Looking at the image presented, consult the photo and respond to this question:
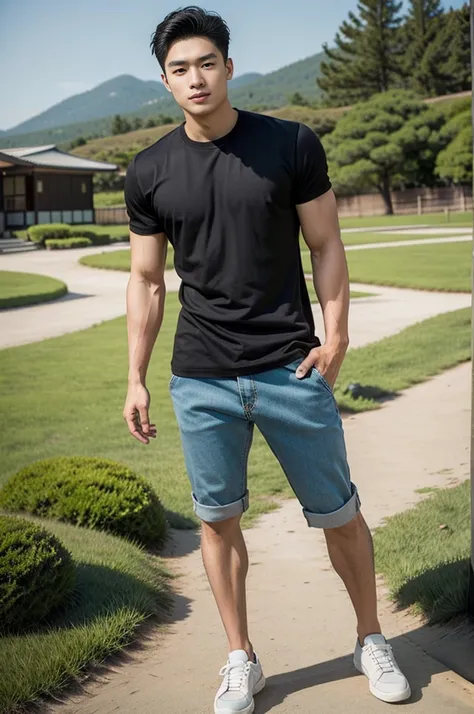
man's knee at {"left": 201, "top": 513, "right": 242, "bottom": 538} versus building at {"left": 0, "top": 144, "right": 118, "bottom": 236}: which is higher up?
building at {"left": 0, "top": 144, "right": 118, "bottom": 236}

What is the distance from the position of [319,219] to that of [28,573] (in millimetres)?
1391

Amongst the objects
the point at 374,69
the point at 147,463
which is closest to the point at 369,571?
the point at 147,463

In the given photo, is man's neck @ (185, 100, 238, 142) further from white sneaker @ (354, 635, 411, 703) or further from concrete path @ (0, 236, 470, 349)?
concrete path @ (0, 236, 470, 349)

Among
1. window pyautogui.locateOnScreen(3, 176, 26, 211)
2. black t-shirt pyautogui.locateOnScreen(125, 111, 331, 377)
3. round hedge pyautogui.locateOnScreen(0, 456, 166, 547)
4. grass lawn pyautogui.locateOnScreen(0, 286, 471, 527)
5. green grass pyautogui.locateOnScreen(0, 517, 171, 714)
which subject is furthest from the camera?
window pyautogui.locateOnScreen(3, 176, 26, 211)

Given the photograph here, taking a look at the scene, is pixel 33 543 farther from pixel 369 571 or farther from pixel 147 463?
pixel 147 463

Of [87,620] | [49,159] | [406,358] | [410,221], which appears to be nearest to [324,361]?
A: [87,620]

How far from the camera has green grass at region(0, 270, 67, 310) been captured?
28.1 ft

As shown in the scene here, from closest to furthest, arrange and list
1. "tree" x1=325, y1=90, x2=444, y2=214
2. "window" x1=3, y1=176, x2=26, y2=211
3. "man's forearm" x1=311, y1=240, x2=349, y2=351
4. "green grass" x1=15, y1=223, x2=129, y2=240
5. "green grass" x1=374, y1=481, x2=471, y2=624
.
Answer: "man's forearm" x1=311, y1=240, x2=349, y2=351 < "green grass" x1=374, y1=481, x2=471, y2=624 < "window" x1=3, y1=176, x2=26, y2=211 < "green grass" x1=15, y1=223, x2=129, y2=240 < "tree" x1=325, y1=90, x2=444, y2=214

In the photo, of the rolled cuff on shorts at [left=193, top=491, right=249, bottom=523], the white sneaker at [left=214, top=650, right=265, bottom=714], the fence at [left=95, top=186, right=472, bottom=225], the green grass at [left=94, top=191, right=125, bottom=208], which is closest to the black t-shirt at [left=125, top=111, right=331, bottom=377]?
the rolled cuff on shorts at [left=193, top=491, right=249, bottom=523]

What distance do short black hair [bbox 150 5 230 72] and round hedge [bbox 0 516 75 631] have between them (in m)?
1.47

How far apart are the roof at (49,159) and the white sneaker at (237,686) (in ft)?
19.4

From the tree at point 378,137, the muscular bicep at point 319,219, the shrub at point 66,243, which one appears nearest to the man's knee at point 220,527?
the muscular bicep at point 319,219

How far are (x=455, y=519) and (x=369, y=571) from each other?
1.94 metres

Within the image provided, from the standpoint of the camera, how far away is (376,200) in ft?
110
